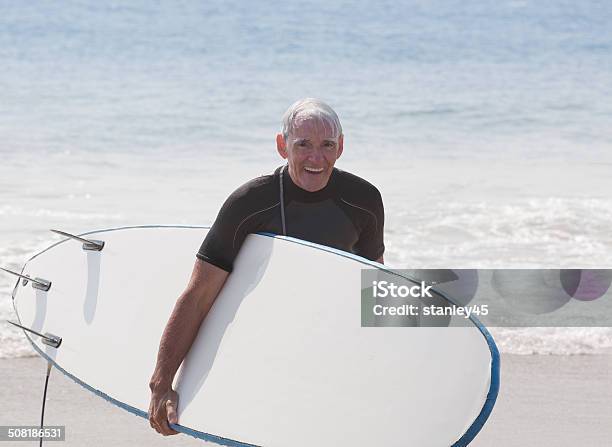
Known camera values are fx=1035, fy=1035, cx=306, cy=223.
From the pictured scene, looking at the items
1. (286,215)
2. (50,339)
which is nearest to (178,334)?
(286,215)

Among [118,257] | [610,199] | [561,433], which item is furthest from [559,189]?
[118,257]

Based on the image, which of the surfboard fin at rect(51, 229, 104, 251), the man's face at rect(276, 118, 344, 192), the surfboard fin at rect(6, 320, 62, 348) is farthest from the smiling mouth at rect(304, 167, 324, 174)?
the surfboard fin at rect(6, 320, 62, 348)

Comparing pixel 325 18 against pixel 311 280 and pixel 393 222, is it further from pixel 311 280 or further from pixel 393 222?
pixel 311 280

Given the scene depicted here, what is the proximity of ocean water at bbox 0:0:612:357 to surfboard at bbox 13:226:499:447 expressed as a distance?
1904 mm

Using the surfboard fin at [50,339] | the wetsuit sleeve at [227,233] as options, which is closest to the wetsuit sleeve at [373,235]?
the wetsuit sleeve at [227,233]

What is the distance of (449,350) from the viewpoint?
84.9 inches

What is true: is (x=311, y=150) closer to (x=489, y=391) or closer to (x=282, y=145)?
(x=282, y=145)

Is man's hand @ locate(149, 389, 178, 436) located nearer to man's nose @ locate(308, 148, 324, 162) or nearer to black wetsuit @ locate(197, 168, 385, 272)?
black wetsuit @ locate(197, 168, 385, 272)

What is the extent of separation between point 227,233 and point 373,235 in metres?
0.39

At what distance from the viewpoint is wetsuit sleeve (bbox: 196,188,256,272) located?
2354 millimetres

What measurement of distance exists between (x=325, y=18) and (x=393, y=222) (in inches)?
581

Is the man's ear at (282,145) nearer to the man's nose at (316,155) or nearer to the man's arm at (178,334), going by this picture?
the man's nose at (316,155)

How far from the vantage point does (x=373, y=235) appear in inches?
100

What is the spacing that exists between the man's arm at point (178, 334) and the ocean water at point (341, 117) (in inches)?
87.6
